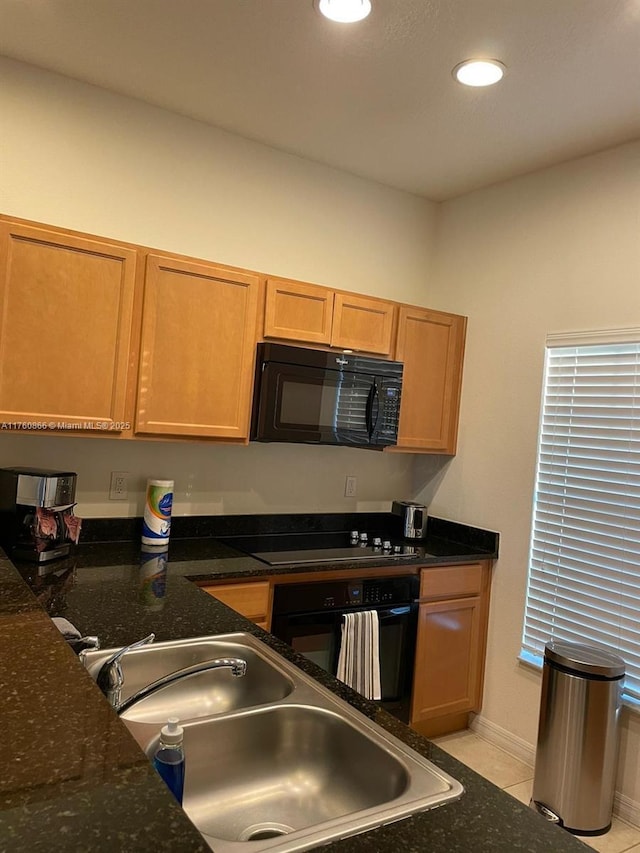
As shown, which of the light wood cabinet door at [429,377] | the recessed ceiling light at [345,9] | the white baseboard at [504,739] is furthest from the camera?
the light wood cabinet door at [429,377]

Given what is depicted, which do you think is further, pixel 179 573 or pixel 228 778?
pixel 179 573

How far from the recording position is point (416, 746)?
120 cm

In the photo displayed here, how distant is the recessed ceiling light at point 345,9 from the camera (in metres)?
2.00

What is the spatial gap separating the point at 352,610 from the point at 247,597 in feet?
1.72

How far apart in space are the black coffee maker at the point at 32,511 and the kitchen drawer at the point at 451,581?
5.39 ft

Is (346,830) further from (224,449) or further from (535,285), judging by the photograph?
(535,285)

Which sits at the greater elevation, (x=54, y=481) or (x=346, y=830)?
(x=54, y=481)

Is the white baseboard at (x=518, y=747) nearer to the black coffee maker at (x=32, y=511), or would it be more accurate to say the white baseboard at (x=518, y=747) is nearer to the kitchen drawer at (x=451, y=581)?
the kitchen drawer at (x=451, y=581)

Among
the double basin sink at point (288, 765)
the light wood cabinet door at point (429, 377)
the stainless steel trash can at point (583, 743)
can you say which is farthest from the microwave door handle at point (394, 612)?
the double basin sink at point (288, 765)

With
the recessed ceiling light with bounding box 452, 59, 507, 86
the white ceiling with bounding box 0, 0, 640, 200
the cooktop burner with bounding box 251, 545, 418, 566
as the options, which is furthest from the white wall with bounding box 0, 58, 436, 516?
the recessed ceiling light with bounding box 452, 59, 507, 86

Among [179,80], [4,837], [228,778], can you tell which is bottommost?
[228,778]

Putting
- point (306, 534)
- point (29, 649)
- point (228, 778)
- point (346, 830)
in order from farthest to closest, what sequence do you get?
point (306, 534), point (228, 778), point (29, 649), point (346, 830)

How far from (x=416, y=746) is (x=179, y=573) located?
1.39 metres

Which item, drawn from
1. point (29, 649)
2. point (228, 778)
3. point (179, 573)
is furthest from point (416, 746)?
point (179, 573)
